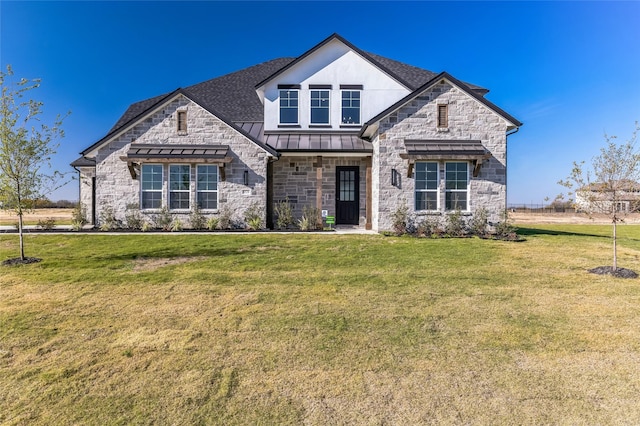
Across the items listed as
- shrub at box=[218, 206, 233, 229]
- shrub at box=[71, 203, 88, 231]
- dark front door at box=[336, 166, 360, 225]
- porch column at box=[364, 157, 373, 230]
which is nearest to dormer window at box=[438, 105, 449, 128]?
porch column at box=[364, 157, 373, 230]

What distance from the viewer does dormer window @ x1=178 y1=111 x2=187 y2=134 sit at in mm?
15527

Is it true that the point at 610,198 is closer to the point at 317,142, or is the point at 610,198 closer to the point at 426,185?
the point at 426,185

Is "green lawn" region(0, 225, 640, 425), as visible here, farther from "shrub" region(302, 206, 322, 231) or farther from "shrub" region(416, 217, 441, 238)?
"shrub" region(302, 206, 322, 231)

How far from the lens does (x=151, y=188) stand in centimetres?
1563

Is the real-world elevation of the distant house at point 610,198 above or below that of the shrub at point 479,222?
above

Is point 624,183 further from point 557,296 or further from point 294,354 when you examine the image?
point 294,354

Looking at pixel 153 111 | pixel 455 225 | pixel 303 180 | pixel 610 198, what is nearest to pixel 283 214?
pixel 303 180

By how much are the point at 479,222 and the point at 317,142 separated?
7563mm

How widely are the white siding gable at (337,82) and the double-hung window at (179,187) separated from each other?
4591mm

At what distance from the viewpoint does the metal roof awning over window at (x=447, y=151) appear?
14.0m

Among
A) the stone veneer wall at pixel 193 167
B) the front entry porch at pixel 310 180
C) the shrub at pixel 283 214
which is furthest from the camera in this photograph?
the front entry porch at pixel 310 180

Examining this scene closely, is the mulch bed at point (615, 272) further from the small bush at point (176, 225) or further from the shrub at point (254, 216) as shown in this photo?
the small bush at point (176, 225)

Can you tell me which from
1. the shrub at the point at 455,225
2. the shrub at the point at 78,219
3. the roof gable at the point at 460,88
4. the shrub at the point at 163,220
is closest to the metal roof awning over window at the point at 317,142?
the roof gable at the point at 460,88

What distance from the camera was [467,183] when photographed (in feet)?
48.3
